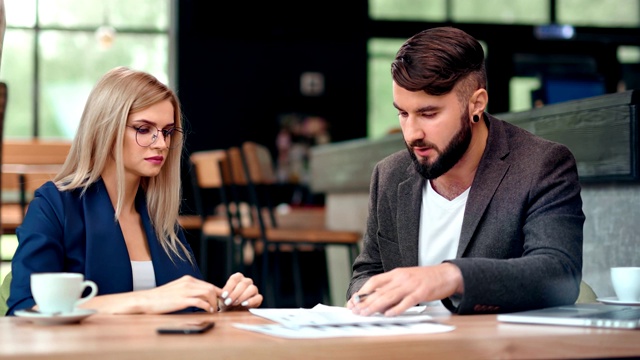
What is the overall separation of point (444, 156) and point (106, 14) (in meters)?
8.59

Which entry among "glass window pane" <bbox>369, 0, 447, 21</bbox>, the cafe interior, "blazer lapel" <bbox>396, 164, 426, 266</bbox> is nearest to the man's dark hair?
"blazer lapel" <bbox>396, 164, 426, 266</bbox>

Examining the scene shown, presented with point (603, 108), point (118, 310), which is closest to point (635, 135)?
point (603, 108)

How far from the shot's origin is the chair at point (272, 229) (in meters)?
4.41

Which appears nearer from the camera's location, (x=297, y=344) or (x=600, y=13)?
(x=297, y=344)

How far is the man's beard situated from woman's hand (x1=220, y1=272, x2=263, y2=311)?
16.7 inches

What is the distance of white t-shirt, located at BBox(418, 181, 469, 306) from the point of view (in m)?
1.95

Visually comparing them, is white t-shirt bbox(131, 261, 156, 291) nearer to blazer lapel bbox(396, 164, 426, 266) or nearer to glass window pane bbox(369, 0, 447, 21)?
blazer lapel bbox(396, 164, 426, 266)

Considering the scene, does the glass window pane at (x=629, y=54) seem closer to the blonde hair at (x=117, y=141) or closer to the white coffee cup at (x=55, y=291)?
the blonde hair at (x=117, y=141)

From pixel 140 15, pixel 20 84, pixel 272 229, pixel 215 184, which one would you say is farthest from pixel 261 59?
pixel 272 229

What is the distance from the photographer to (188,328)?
3.89 feet

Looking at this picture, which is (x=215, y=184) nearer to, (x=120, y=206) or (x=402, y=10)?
(x=120, y=206)

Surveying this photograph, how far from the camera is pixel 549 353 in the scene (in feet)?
3.87

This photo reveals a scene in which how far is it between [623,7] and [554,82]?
7.18 metres

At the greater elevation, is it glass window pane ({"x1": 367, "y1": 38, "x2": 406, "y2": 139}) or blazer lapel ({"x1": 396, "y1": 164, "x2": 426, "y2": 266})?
glass window pane ({"x1": 367, "y1": 38, "x2": 406, "y2": 139})
